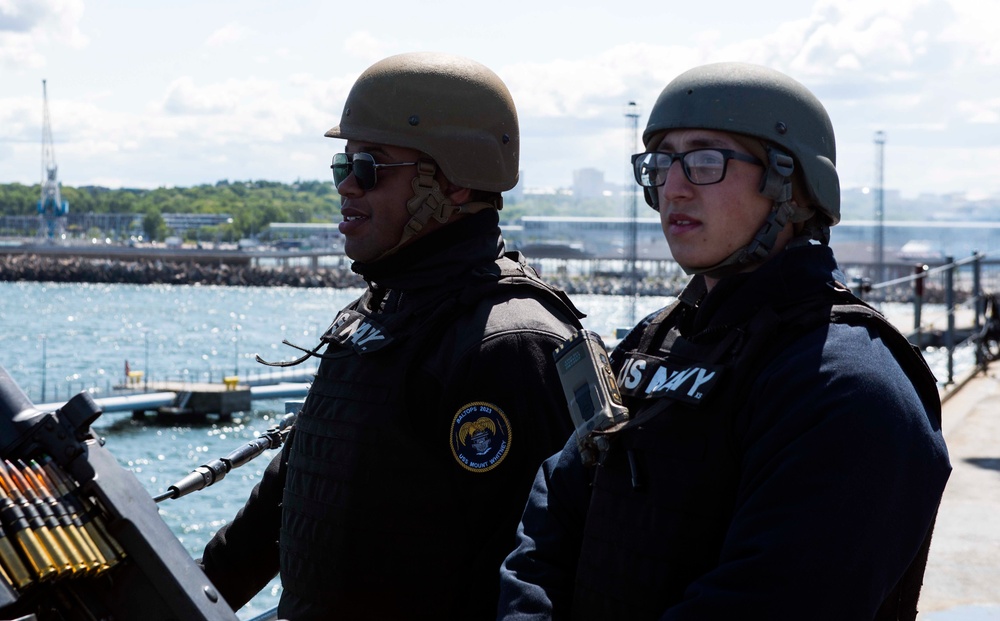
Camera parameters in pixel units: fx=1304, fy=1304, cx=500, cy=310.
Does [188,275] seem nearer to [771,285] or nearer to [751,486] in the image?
[771,285]

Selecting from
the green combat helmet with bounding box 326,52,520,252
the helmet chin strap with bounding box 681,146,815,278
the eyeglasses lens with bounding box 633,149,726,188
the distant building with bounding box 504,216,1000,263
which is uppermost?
the green combat helmet with bounding box 326,52,520,252

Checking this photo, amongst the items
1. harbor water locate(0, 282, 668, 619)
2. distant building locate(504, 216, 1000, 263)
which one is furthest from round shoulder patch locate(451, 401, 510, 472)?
distant building locate(504, 216, 1000, 263)

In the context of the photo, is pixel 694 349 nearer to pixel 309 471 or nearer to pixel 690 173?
pixel 690 173

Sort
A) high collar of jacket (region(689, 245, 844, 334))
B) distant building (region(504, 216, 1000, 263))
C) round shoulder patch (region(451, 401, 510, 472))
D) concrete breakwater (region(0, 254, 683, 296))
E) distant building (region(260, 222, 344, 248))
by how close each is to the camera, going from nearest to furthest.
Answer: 1. high collar of jacket (region(689, 245, 844, 334))
2. round shoulder patch (region(451, 401, 510, 472))
3. distant building (region(504, 216, 1000, 263))
4. concrete breakwater (region(0, 254, 683, 296))
5. distant building (region(260, 222, 344, 248))

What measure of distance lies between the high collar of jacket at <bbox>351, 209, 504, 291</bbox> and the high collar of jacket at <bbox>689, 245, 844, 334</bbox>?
1023mm

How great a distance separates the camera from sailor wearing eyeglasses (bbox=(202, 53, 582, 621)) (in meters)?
2.81

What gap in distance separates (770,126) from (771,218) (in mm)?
168

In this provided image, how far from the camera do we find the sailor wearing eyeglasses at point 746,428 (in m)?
1.87

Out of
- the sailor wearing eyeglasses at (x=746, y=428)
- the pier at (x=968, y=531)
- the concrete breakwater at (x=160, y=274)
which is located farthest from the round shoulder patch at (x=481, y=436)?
the concrete breakwater at (x=160, y=274)

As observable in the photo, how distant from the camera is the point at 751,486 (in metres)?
1.96

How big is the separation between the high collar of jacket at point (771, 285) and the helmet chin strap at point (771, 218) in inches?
1.4

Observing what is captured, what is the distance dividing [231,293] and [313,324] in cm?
4686

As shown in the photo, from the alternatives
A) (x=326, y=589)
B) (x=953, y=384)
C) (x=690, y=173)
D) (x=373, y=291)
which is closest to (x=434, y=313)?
(x=373, y=291)

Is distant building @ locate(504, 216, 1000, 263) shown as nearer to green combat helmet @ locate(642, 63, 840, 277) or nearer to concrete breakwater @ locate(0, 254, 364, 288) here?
concrete breakwater @ locate(0, 254, 364, 288)
